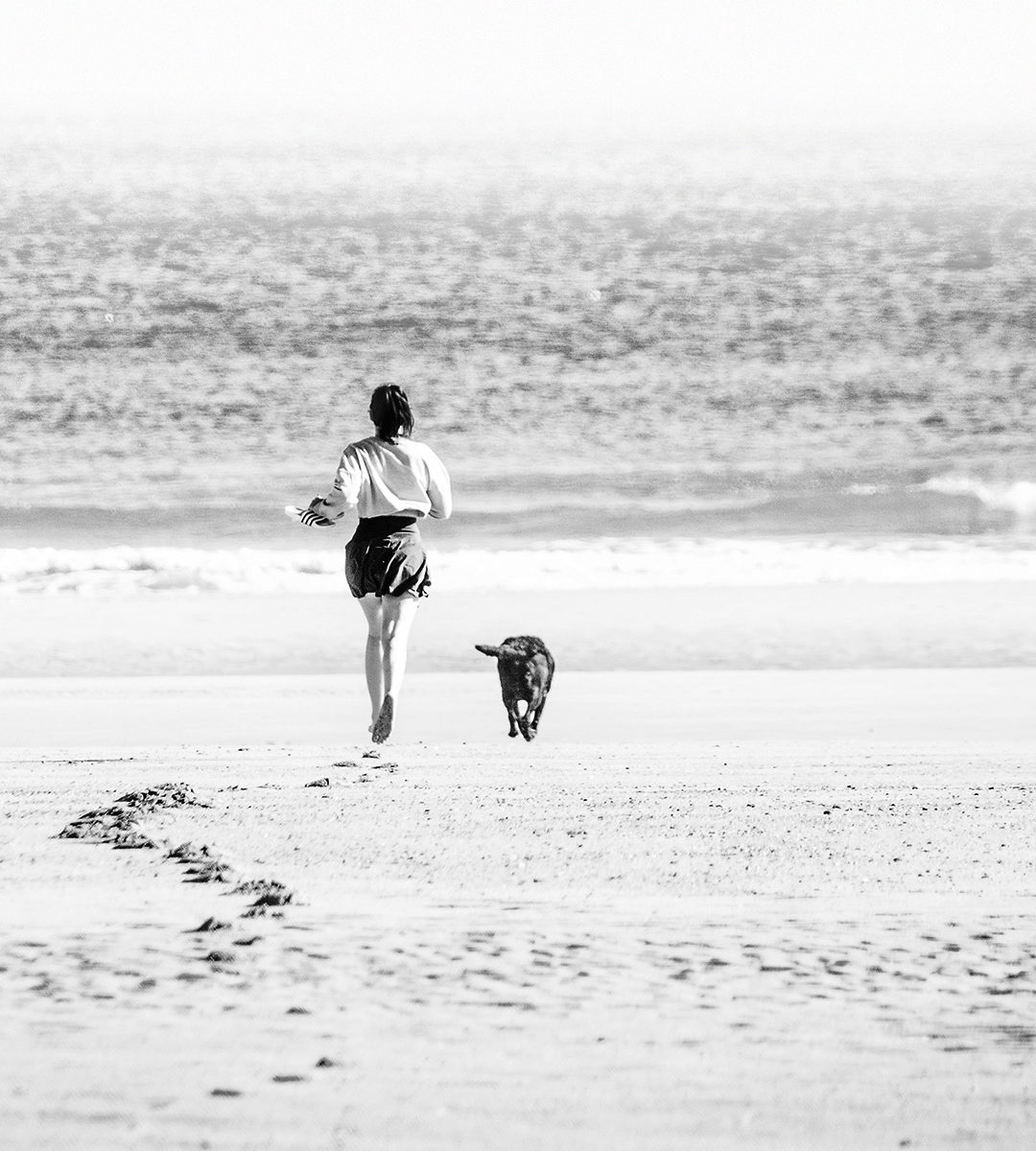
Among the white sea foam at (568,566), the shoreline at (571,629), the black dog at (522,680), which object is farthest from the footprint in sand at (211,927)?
the white sea foam at (568,566)

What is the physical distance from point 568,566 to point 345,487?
11.2m

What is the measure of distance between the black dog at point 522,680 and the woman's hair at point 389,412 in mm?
968

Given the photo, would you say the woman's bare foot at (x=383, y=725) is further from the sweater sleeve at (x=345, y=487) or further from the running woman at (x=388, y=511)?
the sweater sleeve at (x=345, y=487)

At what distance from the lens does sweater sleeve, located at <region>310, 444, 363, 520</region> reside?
18.9 ft

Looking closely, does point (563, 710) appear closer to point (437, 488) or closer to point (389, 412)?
point (437, 488)

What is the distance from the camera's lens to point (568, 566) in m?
16.9

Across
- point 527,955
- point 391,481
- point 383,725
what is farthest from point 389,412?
point 527,955

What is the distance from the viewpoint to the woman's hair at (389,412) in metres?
5.89

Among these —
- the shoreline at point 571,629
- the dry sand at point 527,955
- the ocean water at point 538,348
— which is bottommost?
the dry sand at point 527,955

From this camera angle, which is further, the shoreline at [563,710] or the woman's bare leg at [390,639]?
the shoreline at [563,710]

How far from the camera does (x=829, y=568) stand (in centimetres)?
1647

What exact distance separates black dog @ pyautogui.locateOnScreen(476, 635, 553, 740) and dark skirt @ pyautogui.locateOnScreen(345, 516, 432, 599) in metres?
0.59

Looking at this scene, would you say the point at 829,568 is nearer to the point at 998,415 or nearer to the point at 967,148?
the point at 998,415

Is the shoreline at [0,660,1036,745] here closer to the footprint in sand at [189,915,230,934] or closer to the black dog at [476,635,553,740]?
the black dog at [476,635,553,740]
